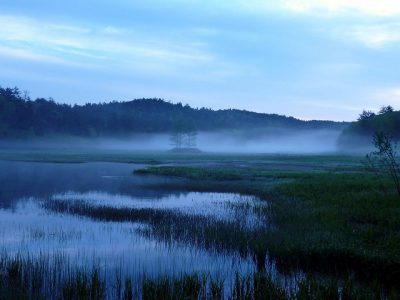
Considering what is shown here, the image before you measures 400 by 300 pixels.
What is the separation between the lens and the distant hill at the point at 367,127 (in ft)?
439

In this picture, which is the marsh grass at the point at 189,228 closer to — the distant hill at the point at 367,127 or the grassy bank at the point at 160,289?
the grassy bank at the point at 160,289

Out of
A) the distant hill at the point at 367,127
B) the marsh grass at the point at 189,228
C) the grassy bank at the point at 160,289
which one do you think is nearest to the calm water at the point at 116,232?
the marsh grass at the point at 189,228

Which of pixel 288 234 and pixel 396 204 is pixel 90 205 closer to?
pixel 288 234

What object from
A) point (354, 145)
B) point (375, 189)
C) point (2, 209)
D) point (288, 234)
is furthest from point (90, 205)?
point (354, 145)

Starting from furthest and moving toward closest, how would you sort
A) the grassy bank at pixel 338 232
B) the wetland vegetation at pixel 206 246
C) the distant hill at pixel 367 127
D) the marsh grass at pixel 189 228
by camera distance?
the distant hill at pixel 367 127 → the marsh grass at pixel 189 228 → the grassy bank at pixel 338 232 → the wetland vegetation at pixel 206 246

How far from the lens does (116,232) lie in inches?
796

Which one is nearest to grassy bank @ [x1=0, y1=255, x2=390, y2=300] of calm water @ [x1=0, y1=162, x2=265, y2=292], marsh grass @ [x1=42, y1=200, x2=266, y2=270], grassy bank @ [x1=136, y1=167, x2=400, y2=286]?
calm water @ [x1=0, y1=162, x2=265, y2=292]

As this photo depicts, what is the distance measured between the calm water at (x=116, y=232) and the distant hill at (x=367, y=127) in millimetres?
114022

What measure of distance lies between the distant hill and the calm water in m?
114

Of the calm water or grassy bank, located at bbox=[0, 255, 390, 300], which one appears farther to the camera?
the calm water

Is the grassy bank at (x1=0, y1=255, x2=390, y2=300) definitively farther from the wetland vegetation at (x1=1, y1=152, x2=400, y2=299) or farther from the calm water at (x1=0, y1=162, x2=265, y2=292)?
the calm water at (x1=0, y1=162, x2=265, y2=292)

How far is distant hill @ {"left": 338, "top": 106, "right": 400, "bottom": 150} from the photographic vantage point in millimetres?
133750

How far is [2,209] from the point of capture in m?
27.1

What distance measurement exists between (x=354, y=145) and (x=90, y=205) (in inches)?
6058
